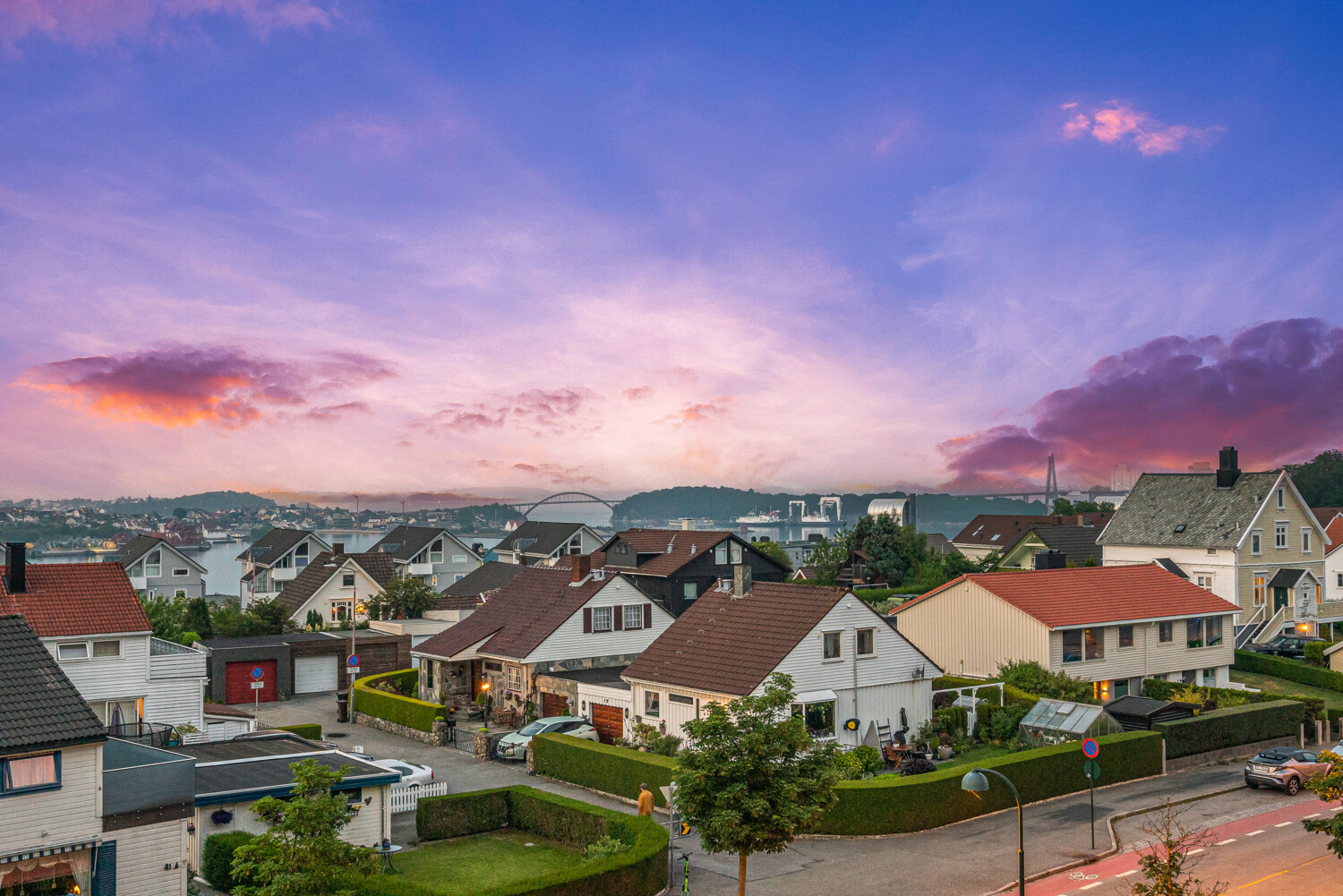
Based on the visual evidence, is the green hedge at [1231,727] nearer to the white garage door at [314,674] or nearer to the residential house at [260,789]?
the residential house at [260,789]

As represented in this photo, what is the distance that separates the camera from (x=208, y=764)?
2917 cm

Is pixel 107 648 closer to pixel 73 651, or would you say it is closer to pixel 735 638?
pixel 73 651

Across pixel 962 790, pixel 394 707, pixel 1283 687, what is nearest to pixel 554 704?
pixel 394 707

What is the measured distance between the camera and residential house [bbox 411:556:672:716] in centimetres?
4906

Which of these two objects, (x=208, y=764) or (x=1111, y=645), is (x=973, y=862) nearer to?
(x=208, y=764)

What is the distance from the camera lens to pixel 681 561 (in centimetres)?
7581

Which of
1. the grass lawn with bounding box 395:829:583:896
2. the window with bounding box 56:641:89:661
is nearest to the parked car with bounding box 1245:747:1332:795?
the grass lawn with bounding box 395:829:583:896

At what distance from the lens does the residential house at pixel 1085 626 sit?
4891cm

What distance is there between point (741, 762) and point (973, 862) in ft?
32.7

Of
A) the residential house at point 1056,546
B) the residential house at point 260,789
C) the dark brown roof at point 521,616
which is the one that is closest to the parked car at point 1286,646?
the residential house at point 1056,546

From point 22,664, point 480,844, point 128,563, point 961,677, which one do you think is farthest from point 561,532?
point 22,664

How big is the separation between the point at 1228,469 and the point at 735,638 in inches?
1871

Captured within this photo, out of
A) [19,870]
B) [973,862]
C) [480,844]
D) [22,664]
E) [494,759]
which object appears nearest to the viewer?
[19,870]

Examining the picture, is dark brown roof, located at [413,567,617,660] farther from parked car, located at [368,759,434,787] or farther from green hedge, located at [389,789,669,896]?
green hedge, located at [389,789,669,896]
